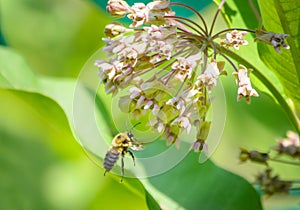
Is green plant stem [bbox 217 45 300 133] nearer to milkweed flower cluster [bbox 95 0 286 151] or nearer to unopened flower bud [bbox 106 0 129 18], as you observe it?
milkweed flower cluster [bbox 95 0 286 151]

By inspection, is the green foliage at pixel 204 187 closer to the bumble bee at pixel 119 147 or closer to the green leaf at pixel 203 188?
the green leaf at pixel 203 188

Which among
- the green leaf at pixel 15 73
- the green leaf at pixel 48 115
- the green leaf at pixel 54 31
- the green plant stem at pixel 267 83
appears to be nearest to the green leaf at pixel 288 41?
the green plant stem at pixel 267 83

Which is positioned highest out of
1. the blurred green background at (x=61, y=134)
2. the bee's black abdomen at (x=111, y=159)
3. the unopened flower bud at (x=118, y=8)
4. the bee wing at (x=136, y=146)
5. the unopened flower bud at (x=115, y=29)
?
the unopened flower bud at (x=118, y=8)

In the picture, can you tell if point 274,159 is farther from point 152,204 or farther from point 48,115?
point 48,115

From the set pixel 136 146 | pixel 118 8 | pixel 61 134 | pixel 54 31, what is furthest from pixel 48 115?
pixel 54 31

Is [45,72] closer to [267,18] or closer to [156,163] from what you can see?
[156,163]

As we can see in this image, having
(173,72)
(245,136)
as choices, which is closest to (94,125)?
(173,72)

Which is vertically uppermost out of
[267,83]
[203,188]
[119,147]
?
[267,83]
